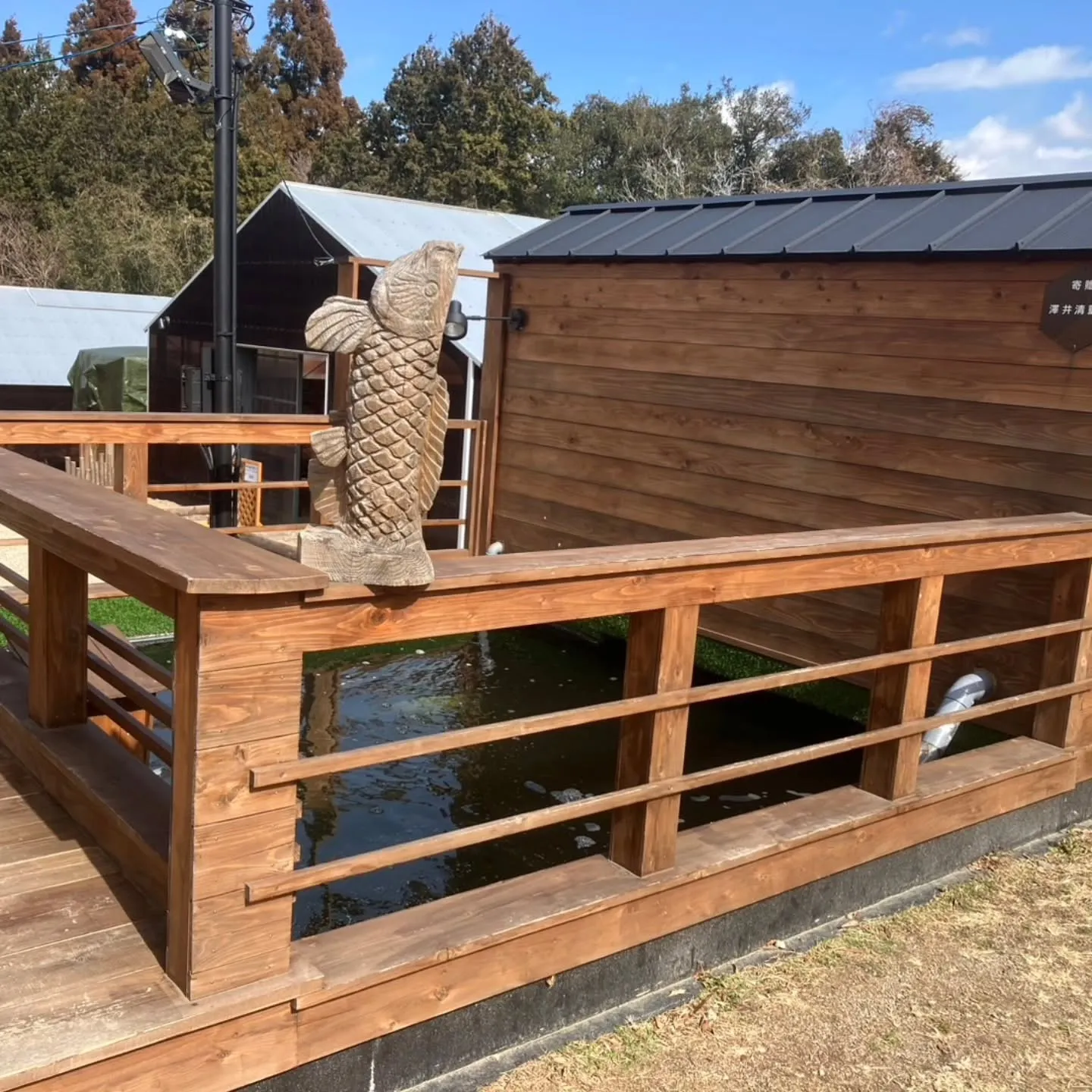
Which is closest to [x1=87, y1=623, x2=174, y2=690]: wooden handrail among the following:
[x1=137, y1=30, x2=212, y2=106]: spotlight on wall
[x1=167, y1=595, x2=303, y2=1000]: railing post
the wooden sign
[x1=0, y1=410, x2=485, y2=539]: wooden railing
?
[x1=0, y1=410, x2=485, y2=539]: wooden railing

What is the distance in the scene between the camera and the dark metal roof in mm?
4965

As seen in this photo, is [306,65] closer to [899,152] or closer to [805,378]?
[899,152]

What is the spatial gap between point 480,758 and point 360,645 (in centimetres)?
302

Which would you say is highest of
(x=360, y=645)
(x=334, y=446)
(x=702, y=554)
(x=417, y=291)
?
(x=417, y=291)

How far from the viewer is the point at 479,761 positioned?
5.01 metres

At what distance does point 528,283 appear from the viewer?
7391mm

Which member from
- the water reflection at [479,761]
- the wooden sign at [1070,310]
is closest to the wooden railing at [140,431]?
the water reflection at [479,761]

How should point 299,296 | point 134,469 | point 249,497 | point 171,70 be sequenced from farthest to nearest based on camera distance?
point 299,296, point 249,497, point 171,70, point 134,469

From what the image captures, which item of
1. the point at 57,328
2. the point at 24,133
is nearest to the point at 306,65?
the point at 24,133

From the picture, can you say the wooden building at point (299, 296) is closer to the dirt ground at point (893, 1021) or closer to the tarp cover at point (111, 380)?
the tarp cover at point (111, 380)

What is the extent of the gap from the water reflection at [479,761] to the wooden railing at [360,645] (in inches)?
48.7

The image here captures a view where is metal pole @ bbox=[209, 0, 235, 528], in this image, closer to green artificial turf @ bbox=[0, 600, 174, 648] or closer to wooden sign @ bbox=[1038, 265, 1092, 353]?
green artificial turf @ bbox=[0, 600, 174, 648]

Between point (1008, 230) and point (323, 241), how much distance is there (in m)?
6.42

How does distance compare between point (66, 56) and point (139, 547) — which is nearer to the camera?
point (139, 547)
